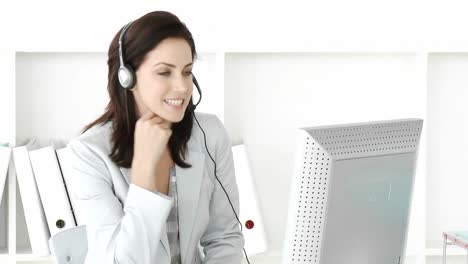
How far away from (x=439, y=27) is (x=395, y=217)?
167cm

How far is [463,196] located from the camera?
3072mm

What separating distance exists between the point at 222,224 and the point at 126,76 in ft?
1.49

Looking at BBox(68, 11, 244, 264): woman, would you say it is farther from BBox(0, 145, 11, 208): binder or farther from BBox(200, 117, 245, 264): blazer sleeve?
BBox(0, 145, 11, 208): binder

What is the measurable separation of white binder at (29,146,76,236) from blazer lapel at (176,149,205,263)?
3.29 feet

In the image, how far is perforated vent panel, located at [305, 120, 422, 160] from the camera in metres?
1.48

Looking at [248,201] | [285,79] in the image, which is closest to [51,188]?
[248,201]

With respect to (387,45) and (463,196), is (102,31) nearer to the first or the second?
(387,45)

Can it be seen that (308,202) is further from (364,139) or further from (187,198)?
(187,198)

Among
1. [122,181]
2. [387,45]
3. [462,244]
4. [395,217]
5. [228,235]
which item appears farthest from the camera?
[387,45]

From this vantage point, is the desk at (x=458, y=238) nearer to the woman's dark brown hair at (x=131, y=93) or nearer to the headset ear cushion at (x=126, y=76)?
the woman's dark brown hair at (x=131, y=93)

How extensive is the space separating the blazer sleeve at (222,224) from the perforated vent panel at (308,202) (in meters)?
0.44

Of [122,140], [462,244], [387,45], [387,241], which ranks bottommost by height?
[462,244]

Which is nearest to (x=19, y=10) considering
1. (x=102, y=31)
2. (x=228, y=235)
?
(x=102, y=31)

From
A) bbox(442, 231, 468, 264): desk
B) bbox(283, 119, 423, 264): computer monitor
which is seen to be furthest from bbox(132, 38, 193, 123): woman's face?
bbox(442, 231, 468, 264): desk
